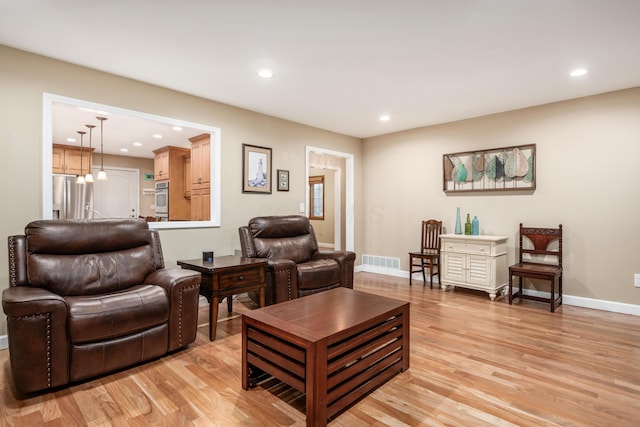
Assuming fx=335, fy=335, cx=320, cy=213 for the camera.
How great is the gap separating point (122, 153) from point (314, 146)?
4.73m

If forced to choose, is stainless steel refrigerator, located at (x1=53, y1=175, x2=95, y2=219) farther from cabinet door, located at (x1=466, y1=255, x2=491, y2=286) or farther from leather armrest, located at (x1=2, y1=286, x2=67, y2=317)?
cabinet door, located at (x1=466, y1=255, x2=491, y2=286)

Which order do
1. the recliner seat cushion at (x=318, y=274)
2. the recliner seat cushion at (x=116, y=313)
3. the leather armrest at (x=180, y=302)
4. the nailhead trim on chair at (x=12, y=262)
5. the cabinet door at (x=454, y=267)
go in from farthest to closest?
the cabinet door at (x=454, y=267) < the recliner seat cushion at (x=318, y=274) < the leather armrest at (x=180, y=302) < the nailhead trim on chair at (x=12, y=262) < the recliner seat cushion at (x=116, y=313)

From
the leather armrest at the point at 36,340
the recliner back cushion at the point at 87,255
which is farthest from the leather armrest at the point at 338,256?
A: the leather armrest at the point at 36,340

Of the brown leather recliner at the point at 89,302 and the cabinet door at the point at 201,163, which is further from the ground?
the cabinet door at the point at 201,163

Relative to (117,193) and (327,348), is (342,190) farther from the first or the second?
(327,348)

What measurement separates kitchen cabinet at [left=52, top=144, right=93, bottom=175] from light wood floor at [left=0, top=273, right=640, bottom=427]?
5.24 meters

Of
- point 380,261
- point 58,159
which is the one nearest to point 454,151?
point 380,261

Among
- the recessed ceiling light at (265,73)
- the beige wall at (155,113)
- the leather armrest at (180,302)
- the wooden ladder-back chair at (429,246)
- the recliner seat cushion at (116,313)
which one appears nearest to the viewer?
the recliner seat cushion at (116,313)

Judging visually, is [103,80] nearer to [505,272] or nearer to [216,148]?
[216,148]

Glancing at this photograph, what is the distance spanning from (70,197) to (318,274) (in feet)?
15.4

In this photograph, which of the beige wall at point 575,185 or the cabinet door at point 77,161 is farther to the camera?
the cabinet door at point 77,161

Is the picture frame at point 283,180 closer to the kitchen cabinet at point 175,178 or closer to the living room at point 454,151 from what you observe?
the living room at point 454,151

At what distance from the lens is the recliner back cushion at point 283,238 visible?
3945mm

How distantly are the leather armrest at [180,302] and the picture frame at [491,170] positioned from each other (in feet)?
12.7
